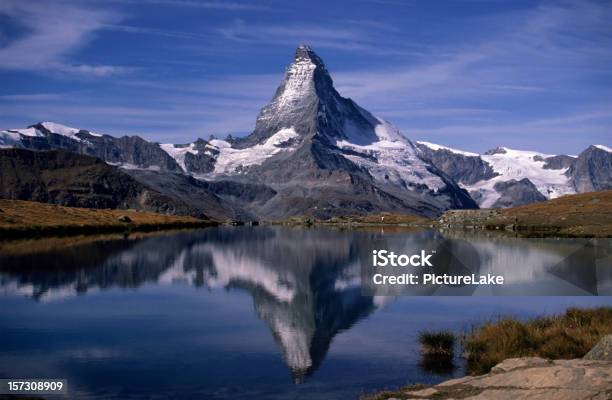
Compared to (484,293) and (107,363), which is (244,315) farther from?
(484,293)

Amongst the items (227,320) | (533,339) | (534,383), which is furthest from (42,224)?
(534,383)

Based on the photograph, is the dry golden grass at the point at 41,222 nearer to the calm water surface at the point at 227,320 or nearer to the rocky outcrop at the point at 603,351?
the calm water surface at the point at 227,320

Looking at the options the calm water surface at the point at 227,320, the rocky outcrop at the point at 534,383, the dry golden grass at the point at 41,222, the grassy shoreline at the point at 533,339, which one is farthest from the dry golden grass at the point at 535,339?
the dry golden grass at the point at 41,222

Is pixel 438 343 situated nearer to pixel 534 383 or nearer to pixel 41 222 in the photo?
pixel 534 383

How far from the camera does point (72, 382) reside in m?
33.6

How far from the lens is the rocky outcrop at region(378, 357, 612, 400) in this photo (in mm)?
24594

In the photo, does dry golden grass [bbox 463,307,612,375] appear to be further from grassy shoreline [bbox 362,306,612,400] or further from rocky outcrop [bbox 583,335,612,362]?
rocky outcrop [bbox 583,335,612,362]

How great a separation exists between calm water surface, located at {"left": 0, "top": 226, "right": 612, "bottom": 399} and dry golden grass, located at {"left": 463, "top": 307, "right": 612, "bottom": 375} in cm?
307

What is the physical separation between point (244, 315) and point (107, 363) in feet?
67.3

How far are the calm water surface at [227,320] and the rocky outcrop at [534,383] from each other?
5590 mm

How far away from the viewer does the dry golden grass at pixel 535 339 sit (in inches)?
1379

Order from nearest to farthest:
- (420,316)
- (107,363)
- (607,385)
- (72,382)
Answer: (607,385)
(72,382)
(107,363)
(420,316)

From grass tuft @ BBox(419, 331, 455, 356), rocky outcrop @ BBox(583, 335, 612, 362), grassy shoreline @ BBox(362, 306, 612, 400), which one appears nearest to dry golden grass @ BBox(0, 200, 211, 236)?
grass tuft @ BBox(419, 331, 455, 356)

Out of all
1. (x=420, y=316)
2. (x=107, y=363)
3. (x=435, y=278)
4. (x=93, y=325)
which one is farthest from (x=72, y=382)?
(x=435, y=278)
